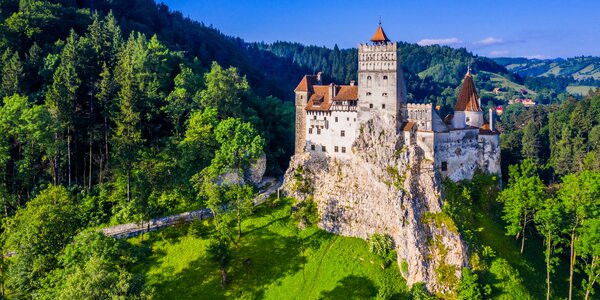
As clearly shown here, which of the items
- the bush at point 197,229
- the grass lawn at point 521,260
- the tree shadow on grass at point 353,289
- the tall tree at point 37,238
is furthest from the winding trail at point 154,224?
the grass lawn at point 521,260

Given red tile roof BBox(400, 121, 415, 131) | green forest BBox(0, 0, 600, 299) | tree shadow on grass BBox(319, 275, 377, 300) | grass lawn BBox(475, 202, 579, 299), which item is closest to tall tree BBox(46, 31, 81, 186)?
green forest BBox(0, 0, 600, 299)

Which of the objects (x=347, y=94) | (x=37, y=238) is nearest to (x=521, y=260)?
(x=347, y=94)

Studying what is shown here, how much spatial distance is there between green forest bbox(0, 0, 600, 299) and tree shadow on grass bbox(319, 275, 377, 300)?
16cm

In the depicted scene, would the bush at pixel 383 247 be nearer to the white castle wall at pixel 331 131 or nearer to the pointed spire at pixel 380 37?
the white castle wall at pixel 331 131

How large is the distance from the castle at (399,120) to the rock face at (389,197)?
1.53 m

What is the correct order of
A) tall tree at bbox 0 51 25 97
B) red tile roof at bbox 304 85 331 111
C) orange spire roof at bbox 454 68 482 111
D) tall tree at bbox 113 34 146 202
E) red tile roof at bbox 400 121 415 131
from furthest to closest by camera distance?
tall tree at bbox 0 51 25 97
red tile roof at bbox 304 85 331 111
orange spire roof at bbox 454 68 482 111
tall tree at bbox 113 34 146 202
red tile roof at bbox 400 121 415 131

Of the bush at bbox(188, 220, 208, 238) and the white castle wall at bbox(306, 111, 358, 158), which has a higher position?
the white castle wall at bbox(306, 111, 358, 158)

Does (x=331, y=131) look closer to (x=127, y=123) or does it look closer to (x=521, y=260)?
(x=127, y=123)

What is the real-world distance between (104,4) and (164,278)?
324 ft

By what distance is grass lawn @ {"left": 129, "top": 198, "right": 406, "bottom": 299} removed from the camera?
60375mm

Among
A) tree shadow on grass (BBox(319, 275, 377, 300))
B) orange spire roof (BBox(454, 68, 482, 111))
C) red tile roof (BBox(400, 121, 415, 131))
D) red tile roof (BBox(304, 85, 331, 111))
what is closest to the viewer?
tree shadow on grass (BBox(319, 275, 377, 300))

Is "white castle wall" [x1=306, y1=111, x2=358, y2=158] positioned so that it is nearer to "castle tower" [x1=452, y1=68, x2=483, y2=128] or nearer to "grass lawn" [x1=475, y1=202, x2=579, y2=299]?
"castle tower" [x1=452, y1=68, x2=483, y2=128]

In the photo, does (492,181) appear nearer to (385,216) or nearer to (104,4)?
(385,216)

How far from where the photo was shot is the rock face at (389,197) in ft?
201
